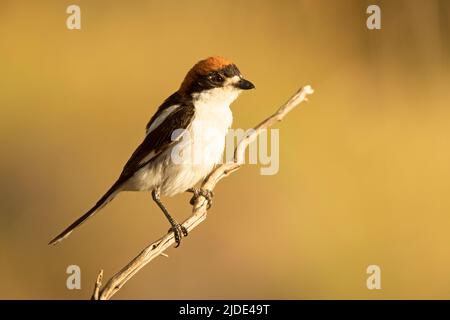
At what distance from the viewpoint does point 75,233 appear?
602 centimetres

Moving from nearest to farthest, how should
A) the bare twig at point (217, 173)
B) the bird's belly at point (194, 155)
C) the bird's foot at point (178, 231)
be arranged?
the bare twig at point (217, 173)
the bird's foot at point (178, 231)
the bird's belly at point (194, 155)

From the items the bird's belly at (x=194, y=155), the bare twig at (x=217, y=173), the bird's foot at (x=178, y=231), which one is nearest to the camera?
the bare twig at (x=217, y=173)

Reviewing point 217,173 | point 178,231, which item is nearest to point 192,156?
point 217,173

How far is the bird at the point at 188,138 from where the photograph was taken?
4141 mm

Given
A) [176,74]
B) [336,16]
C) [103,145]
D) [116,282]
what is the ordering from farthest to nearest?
[336,16] → [176,74] → [103,145] → [116,282]

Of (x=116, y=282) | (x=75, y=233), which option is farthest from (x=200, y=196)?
(x=75, y=233)

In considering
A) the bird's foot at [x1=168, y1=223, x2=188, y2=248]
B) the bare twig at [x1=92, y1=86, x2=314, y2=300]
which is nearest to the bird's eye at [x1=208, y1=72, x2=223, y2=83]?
the bare twig at [x1=92, y1=86, x2=314, y2=300]

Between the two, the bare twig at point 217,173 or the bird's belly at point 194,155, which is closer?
the bare twig at point 217,173

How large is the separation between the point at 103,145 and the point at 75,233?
0.83m

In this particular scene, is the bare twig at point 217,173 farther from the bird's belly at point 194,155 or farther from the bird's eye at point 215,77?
the bird's eye at point 215,77

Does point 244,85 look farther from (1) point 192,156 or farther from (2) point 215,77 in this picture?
(1) point 192,156

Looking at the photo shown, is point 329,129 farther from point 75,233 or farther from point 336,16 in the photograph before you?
point 75,233

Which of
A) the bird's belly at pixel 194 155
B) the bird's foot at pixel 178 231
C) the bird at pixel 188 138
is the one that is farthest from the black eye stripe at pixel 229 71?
the bird's foot at pixel 178 231

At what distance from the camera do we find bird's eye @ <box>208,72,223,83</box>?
4203mm
